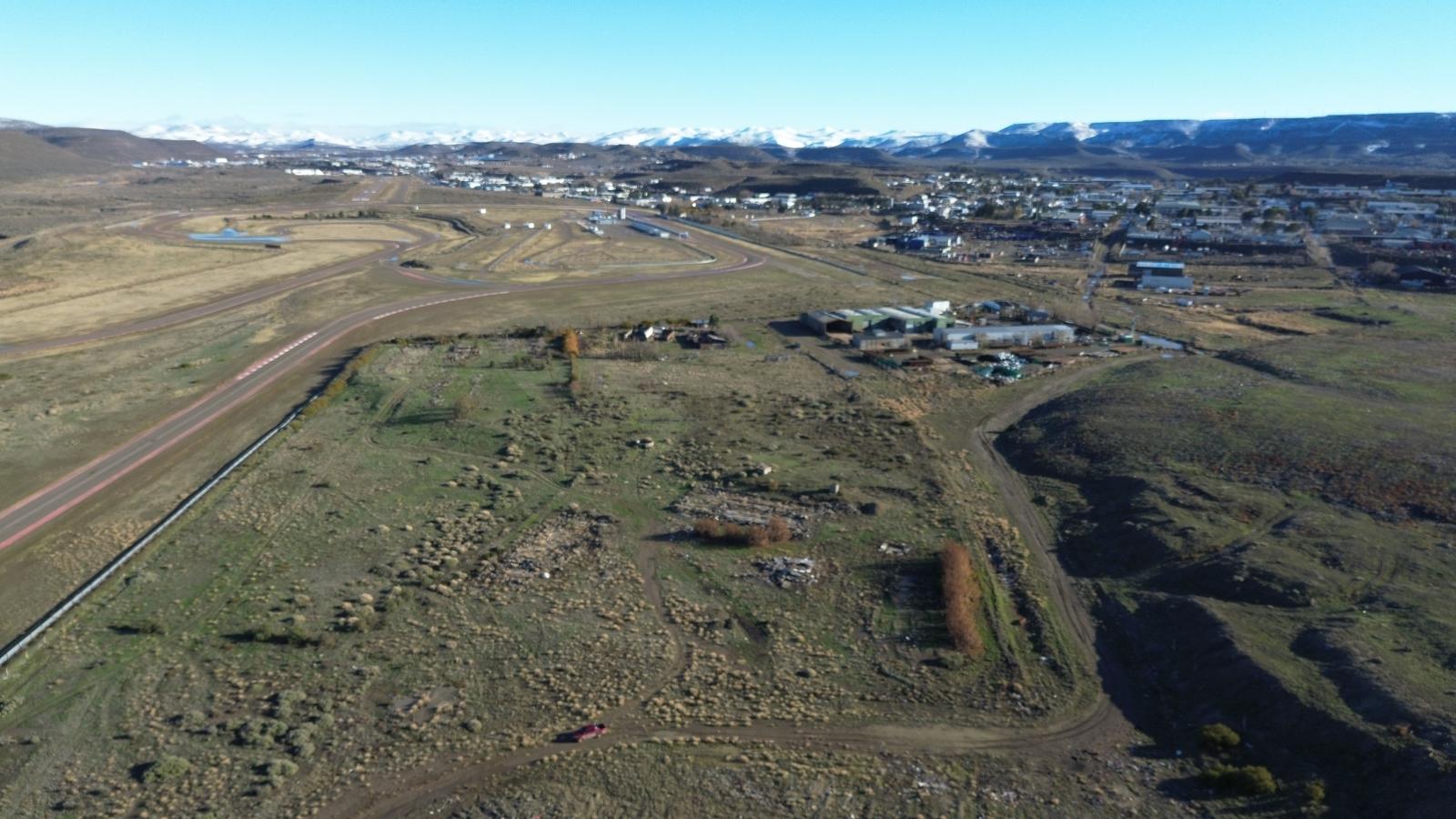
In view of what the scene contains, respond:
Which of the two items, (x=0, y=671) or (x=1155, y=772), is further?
(x=0, y=671)

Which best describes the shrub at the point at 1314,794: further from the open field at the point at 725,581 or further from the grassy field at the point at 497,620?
the grassy field at the point at 497,620

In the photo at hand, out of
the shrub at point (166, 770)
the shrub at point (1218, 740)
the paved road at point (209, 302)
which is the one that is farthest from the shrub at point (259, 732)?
the paved road at point (209, 302)

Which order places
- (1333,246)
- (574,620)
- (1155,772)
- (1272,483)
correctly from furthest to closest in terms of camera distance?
1. (1333,246)
2. (1272,483)
3. (574,620)
4. (1155,772)

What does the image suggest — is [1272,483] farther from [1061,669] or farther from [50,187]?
[50,187]

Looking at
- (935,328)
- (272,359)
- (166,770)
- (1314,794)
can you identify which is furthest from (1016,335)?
(166,770)

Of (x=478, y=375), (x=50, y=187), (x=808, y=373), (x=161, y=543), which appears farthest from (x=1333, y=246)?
(x=50, y=187)

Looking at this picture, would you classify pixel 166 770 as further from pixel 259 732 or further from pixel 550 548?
pixel 550 548
